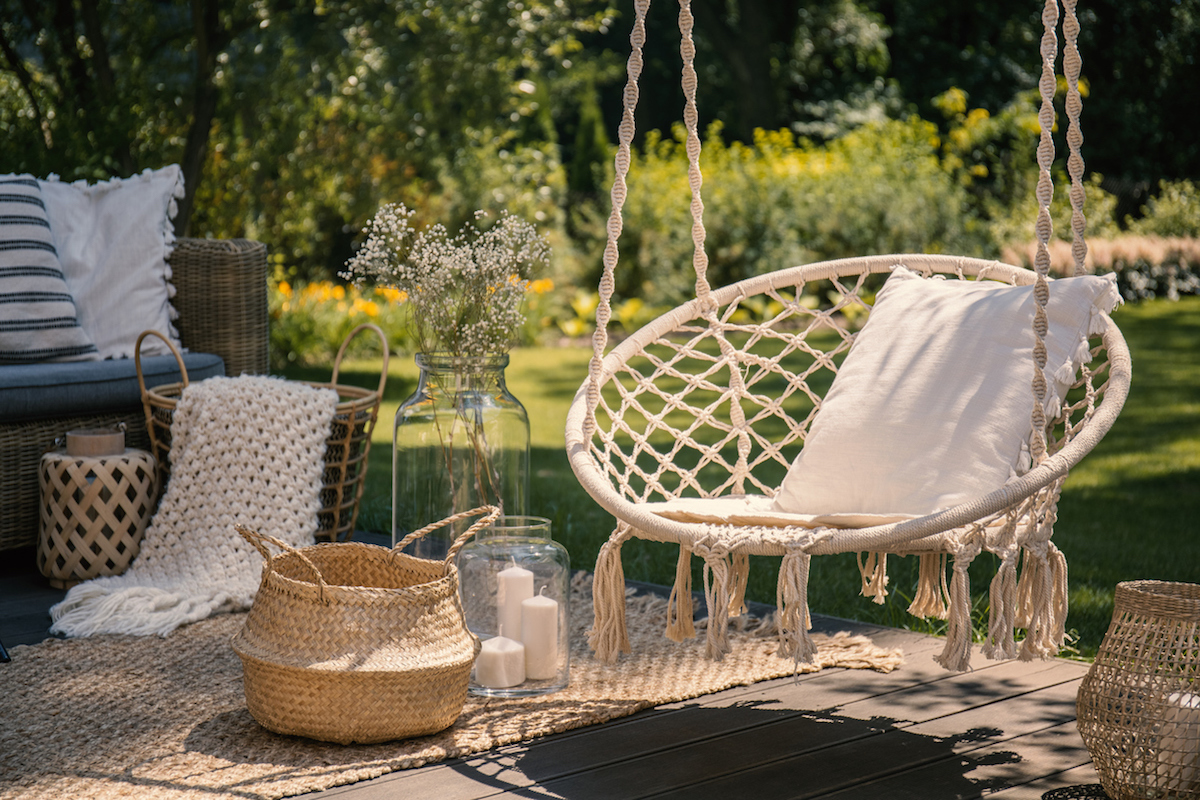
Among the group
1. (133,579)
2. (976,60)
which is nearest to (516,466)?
(133,579)

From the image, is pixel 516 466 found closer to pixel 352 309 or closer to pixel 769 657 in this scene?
pixel 769 657

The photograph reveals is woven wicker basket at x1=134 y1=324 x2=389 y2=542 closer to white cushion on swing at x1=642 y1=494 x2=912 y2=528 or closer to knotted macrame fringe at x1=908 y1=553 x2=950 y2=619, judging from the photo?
white cushion on swing at x1=642 y1=494 x2=912 y2=528

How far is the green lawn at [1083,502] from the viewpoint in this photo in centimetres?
287

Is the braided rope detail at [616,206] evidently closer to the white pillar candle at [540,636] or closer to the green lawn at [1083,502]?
the white pillar candle at [540,636]

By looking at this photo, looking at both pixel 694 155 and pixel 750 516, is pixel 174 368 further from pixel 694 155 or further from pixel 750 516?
pixel 750 516

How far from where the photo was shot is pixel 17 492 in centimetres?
279

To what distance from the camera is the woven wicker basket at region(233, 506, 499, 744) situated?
5.92 feet

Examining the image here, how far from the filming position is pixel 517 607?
2115 millimetres

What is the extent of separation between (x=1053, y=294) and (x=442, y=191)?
551 centimetres

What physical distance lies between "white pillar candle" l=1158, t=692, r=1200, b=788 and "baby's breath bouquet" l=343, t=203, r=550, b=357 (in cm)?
136

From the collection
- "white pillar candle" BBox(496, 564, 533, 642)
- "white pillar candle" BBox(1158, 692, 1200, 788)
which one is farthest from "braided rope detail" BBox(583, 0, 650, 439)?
"white pillar candle" BBox(1158, 692, 1200, 788)

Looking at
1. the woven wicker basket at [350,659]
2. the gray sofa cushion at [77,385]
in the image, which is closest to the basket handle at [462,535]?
the woven wicker basket at [350,659]

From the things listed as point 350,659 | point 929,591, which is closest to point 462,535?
point 350,659

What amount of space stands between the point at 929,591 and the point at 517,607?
2.40ft
